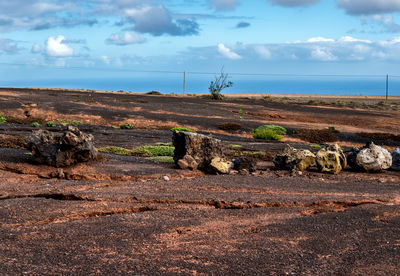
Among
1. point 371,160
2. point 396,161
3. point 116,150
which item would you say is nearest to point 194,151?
point 116,150

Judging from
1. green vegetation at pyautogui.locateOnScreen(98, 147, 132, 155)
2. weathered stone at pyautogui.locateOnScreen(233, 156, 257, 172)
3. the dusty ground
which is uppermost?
green vegetation at pyautogui.locateOnScreen(98, 147, 132, 155)

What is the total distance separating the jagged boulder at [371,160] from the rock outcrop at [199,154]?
3750 mm

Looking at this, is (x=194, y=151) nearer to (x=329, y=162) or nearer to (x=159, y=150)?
(x=159, y=150)

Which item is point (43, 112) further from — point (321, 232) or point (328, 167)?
point (321, 232)

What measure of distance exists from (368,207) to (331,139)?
13.9 meters

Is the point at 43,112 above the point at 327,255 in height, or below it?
above

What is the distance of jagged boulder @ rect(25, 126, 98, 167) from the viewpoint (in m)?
11.1

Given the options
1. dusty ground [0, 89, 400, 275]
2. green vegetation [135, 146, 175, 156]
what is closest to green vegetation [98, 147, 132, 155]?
green vegetation [135, 146, 175, 156]

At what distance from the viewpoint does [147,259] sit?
5914 mm

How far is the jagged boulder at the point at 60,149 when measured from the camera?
438 inches

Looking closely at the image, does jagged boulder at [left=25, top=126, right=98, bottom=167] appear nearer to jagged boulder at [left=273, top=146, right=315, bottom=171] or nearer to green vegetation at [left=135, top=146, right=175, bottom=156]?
green vegetation at [left=135, top=146, right=175, bottom=156]

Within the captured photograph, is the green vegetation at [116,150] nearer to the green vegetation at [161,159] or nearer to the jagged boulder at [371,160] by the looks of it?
the green vegetation at [161,159]

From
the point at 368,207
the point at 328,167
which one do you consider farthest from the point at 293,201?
the point at 328,167

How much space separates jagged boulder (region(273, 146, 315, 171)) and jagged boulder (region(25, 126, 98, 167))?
5181 mm
